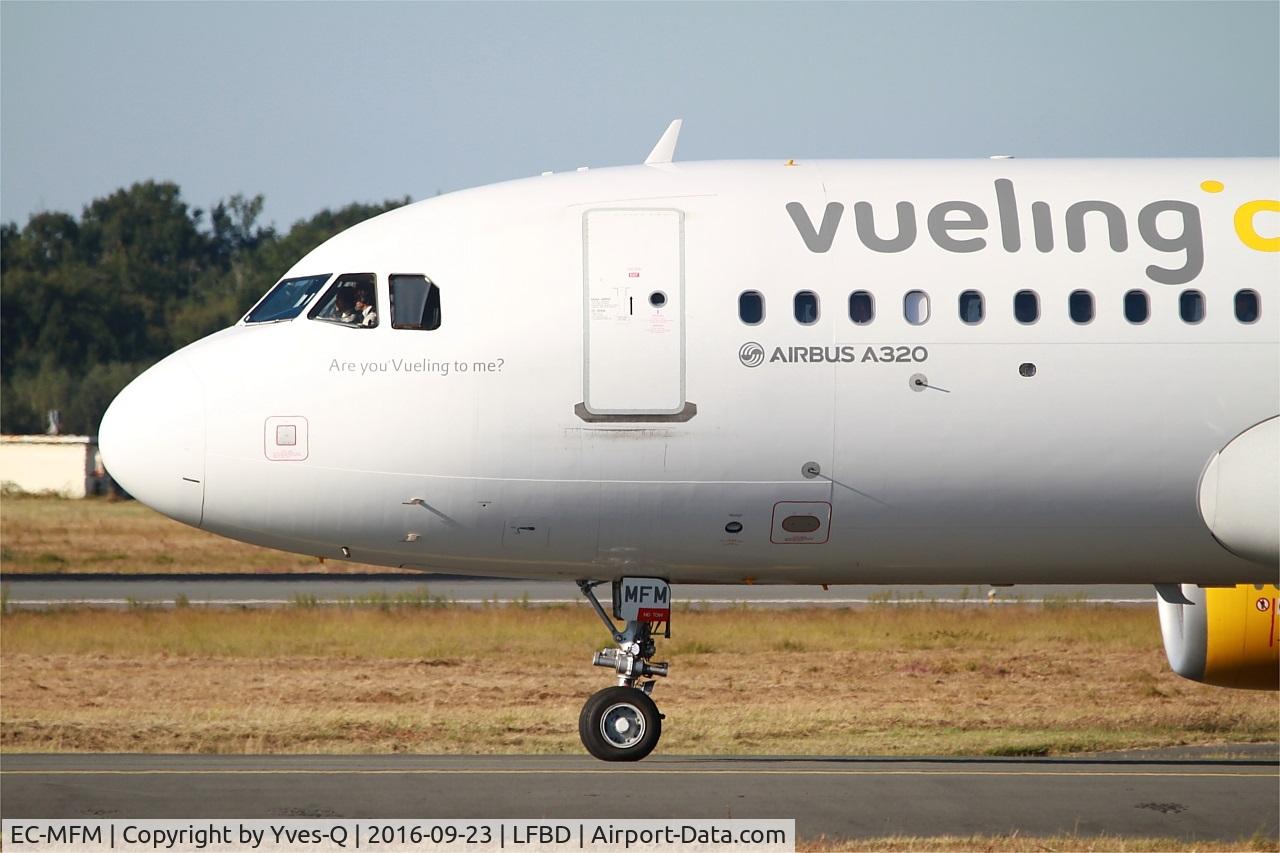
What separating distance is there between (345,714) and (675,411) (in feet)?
41.8

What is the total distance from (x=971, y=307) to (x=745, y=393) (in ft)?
6.58

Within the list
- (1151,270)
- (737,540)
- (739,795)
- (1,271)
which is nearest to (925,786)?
(739,795)

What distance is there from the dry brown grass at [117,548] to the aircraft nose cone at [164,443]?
2595 cm

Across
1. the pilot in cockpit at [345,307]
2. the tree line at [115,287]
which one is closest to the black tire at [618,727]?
the pilot in cockpit at [345,307]

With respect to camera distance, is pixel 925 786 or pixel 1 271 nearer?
pixel 925 786

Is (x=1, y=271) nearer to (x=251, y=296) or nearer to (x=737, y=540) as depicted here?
(x=251, y=296)

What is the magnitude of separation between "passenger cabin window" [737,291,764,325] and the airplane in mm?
18

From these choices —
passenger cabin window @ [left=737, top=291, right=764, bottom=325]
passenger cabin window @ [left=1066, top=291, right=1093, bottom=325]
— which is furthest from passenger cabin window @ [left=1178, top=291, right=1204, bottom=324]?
passenger cabin window @ [left=737, top=291, right=764, bottom=325]

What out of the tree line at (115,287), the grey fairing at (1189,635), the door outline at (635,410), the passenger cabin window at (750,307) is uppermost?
the tree line at (115,287)

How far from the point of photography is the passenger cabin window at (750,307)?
1366 centimetres

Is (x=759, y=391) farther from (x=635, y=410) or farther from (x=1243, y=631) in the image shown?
(x=1243, y=631)

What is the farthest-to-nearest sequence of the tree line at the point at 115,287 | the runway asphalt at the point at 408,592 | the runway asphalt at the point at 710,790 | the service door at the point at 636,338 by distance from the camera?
1. the tree line at the point at 115,287
2. the runway asphalt at the point at 408,592
3. the runway asphalt at the point at 710,790
4. the service door at the point at 636,338

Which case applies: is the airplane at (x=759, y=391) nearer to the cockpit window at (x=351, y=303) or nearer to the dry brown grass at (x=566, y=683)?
A: the cockpit window at (x=351, y=303)

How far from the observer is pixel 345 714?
24641 mm
